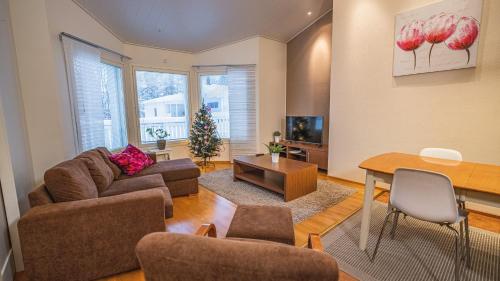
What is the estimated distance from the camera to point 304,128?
466 centimetres

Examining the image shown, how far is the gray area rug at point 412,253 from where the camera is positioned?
5.47 feet

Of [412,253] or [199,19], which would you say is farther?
[199,19]

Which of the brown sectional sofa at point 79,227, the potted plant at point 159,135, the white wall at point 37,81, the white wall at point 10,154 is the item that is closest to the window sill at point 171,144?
the potted plant at point 159,135

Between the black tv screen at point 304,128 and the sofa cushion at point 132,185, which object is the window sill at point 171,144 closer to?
the sofa cushion at point 132,185

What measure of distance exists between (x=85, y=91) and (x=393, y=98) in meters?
4.38

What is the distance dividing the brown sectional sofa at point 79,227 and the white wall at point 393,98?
3.13 meters

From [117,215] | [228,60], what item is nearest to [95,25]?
[228,60]

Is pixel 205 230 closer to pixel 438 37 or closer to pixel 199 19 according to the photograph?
pixel 438 37

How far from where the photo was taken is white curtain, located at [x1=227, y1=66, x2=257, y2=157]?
4.97 m

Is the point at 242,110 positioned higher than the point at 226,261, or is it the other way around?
the point at 242,110

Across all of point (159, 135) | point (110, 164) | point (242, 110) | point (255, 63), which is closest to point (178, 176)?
point (110, 164)

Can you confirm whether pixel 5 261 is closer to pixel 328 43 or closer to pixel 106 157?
pixel 106 157

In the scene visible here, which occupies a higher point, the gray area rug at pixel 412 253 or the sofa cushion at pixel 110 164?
the sofa cushion at pixel 110 164

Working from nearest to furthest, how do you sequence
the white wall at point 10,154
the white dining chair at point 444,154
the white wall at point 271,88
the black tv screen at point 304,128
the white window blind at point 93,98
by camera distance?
the white wall at point 10,154, the white dining chair at point 444,154, the white window blind at point 93,98, the black tv screen at point 304,128, the white wall at point 271,88
